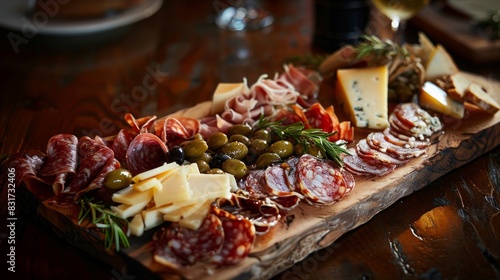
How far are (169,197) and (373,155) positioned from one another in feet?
1.96

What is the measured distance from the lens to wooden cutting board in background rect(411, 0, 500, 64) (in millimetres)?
2682

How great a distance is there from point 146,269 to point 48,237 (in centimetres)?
37

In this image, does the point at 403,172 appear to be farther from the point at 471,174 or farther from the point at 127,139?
the point at 127,139

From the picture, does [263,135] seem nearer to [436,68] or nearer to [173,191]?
[173,191]

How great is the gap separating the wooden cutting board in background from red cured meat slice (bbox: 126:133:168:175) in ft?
5.35

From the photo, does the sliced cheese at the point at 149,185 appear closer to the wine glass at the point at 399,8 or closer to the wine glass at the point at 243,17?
the wine glass at the point at 399,8

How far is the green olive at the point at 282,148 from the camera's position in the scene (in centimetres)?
167

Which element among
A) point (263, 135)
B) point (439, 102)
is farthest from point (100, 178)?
point (439, 102)

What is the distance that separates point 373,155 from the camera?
167cm

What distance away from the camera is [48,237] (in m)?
1.55

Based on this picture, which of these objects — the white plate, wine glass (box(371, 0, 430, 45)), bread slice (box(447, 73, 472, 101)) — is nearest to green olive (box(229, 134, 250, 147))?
bread slice (box(447, 73, 472, 101))

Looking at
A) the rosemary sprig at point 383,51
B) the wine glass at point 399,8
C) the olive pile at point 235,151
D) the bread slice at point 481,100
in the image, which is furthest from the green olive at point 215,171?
the wine glass at point 399,8

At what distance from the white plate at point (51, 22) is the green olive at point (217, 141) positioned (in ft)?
4.36

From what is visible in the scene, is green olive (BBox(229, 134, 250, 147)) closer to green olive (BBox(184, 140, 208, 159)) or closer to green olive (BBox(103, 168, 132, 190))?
green olive (BBox(184, 140, 208, 159))
